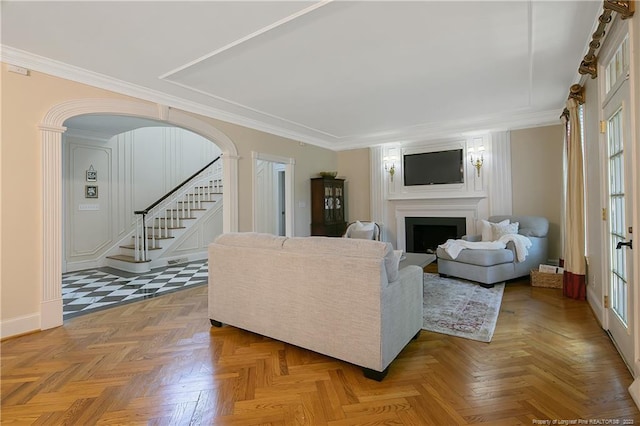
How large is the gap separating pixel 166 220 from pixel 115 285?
2.10 metres

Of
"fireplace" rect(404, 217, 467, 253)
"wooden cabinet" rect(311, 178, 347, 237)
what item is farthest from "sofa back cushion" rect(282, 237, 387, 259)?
"fireplace" rect(404, 217, 467, 253)

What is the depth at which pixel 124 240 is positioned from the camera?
6234 mm

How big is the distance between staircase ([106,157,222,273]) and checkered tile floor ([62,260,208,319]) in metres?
0.25

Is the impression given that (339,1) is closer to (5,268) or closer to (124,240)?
(5,268)

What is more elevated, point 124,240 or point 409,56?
point 409,56

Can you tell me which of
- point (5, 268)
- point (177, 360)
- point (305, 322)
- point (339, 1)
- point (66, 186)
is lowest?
point (177, 360)

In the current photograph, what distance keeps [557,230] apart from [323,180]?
4095 millimetres

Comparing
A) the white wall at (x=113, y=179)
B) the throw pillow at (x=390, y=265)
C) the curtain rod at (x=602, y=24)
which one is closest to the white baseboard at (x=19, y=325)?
the white wall at (x=113, y=179)

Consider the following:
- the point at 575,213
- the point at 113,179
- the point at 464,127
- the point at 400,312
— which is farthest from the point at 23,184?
the point at 464,127

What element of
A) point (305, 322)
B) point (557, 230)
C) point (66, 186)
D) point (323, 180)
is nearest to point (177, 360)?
point (305, 322)

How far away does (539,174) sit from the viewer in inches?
199

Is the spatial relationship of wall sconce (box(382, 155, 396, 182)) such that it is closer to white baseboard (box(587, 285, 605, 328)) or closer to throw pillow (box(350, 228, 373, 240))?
throw pillow (box(350, 228, 373, 240))

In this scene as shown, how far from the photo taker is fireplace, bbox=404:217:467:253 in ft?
19.0

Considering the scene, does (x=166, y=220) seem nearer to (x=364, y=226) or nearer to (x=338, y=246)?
(x=364, y=226)
